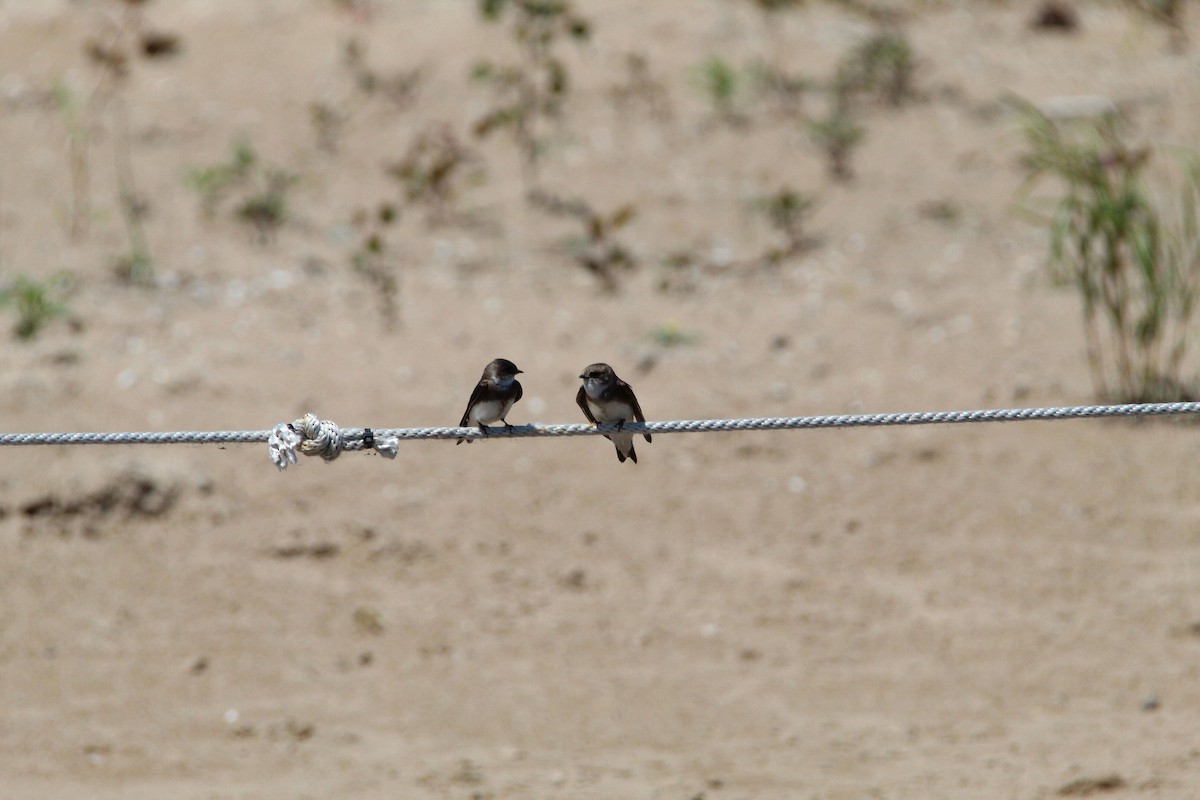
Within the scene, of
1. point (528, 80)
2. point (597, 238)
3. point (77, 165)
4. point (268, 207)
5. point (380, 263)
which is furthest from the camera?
point (528, 80)

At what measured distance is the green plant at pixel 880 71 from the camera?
476 inches

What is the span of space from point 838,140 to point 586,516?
15.8 feet

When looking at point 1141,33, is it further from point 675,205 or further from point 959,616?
point 959,616

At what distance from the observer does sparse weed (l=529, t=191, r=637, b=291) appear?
9.18m

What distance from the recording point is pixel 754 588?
6582 mm

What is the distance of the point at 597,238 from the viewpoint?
30.2 ft

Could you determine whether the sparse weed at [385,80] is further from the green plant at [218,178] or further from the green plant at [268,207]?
the green plant at [268,207]

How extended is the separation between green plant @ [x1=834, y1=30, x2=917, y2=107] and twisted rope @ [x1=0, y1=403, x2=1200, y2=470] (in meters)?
8.58

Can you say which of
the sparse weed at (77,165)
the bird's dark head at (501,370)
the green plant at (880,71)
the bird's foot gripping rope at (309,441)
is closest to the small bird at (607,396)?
the bird's dark head at (501,370)

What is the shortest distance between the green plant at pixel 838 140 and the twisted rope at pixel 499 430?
7098 millimetres

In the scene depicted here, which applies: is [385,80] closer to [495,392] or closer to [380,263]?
[380,263]

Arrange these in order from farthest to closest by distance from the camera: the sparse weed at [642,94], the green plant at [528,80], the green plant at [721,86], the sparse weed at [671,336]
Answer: the sparse weed at [642,94] → the green plant at [721,86] → the green plant at [528,80] → the sparse weed at [671,336]

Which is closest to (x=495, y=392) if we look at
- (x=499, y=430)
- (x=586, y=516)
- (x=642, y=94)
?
(x=499, y=430)

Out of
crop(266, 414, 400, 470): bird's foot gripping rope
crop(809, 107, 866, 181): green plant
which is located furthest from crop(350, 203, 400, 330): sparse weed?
crop(266, 414, 400, 470): bird's foot gripping rope
